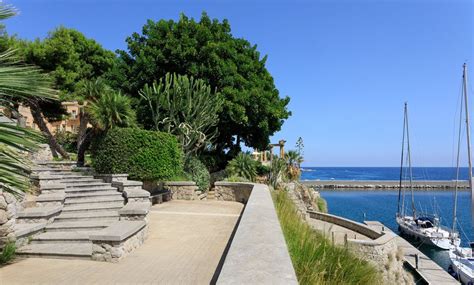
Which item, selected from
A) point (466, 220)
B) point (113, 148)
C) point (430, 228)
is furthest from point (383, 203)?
point (113, 148)

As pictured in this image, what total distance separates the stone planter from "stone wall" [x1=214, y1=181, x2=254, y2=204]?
1791mm

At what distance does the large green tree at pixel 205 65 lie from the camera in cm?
2342

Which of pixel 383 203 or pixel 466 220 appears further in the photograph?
pixel 383 203

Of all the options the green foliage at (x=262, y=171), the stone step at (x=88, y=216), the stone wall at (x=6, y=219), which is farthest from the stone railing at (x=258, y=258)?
the green foliage at (x=262, y=171)

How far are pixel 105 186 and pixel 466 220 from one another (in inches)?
1942

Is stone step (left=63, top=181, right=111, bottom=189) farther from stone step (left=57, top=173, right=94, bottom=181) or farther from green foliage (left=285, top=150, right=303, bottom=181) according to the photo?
green foliage (left=285, top=150, right=303, bottom=181)

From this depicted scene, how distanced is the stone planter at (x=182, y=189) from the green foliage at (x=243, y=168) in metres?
6.17

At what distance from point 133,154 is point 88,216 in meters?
5.46

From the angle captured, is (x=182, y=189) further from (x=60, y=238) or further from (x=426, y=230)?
(x=426, y=230)

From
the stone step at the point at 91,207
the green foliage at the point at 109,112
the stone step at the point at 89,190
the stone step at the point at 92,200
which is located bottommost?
the stone step at the point at 91,207

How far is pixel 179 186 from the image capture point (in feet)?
59.0

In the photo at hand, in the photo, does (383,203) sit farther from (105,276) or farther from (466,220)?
(105,276)

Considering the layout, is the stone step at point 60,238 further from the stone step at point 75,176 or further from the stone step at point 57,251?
the stone step at point 75,176

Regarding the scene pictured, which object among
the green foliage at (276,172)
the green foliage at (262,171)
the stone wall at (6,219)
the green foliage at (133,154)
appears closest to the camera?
the stone wall at (6,219)
